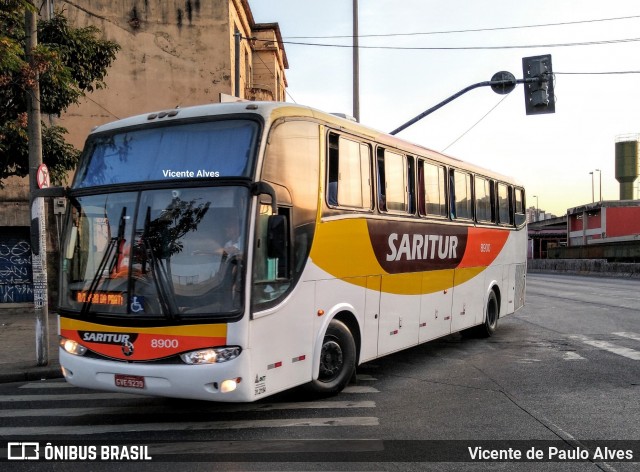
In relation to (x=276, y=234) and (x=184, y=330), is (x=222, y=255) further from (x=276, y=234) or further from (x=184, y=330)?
(x=184, y=330)

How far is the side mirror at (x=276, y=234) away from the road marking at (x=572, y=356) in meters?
6.07

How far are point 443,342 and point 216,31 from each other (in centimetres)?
1429

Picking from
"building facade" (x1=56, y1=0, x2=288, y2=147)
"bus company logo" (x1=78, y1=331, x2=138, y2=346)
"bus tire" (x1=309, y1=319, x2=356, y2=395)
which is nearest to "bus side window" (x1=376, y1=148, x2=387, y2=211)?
"bus tire" (x1=309, y1=319, x2=356, y2=395)

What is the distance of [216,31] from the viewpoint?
21.0 meters

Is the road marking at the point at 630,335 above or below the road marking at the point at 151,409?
below

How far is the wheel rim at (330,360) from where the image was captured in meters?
7.04

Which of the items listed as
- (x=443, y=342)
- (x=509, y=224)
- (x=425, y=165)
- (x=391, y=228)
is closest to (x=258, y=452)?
(x=391, y=228)

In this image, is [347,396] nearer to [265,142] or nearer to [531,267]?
[265,142]

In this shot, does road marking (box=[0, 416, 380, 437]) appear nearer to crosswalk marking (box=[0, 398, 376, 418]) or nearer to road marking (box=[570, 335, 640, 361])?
crosswalk marking (box=[0, 398, 376, 418])

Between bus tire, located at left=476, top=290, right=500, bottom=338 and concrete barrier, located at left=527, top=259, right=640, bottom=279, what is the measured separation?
28.3 m

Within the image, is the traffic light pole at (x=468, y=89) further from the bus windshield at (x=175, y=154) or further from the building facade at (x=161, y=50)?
the bus windshield at (x=175, y=154)

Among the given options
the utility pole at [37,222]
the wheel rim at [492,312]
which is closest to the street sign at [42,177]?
the utility pole at [37,222]

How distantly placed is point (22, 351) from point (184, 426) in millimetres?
6090

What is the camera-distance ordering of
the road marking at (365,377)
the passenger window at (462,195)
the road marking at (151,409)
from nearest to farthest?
the road marking at (151,409)
the road marking at (365,377)
the passenger window at (462,195)
